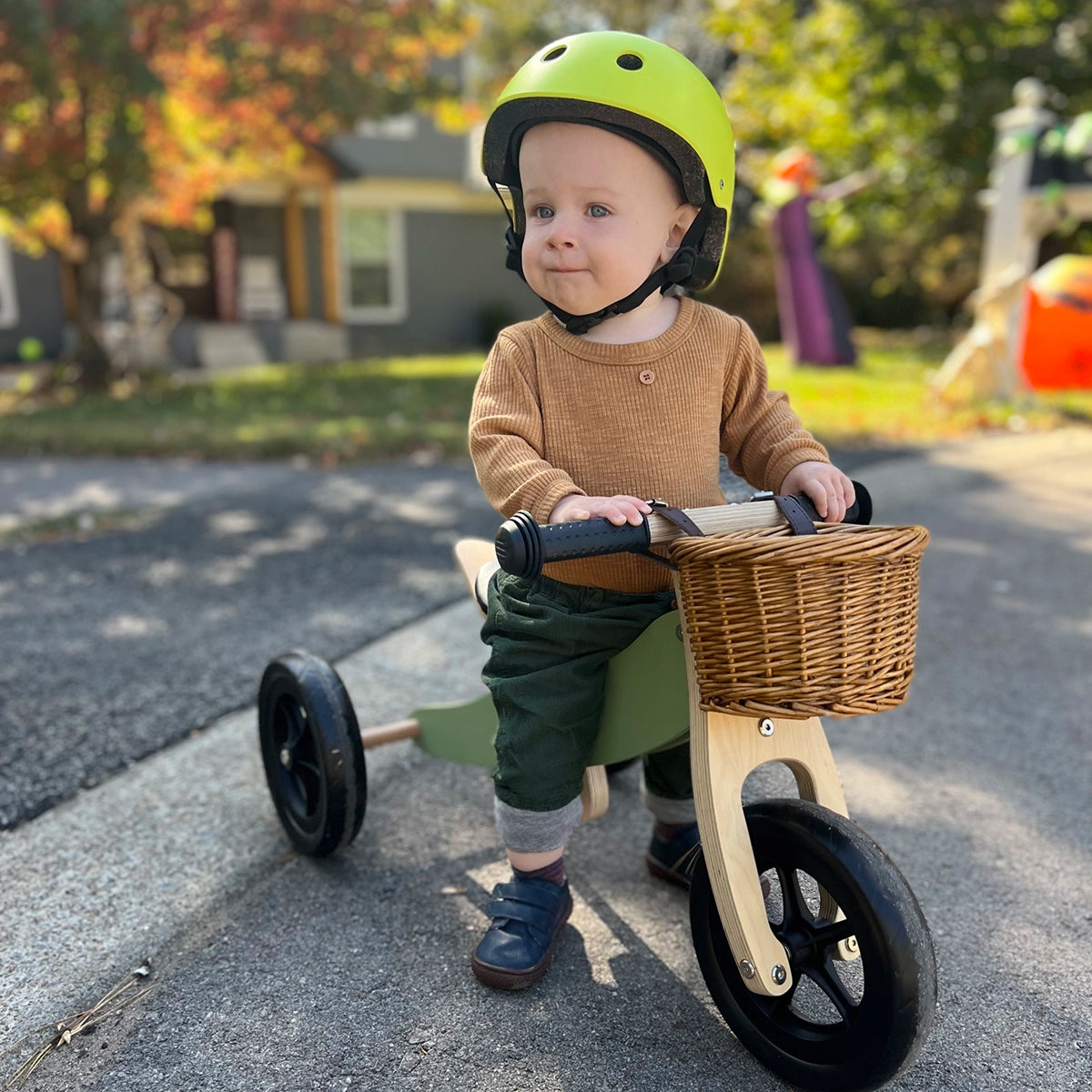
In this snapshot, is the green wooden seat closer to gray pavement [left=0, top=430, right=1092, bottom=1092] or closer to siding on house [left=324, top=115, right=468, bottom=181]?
gray pavement [left=0, top=430, right=1092, bottom=1092]

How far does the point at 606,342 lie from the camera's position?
1967 mm

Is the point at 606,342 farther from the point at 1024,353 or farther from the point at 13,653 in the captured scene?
the point at 1024,353

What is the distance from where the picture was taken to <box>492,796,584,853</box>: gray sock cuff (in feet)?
6.78

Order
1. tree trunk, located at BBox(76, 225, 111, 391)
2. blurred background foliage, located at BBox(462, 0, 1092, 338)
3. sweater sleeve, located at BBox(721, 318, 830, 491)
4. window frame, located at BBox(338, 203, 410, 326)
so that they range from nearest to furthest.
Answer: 1. sweater sleeve, located at BBox(721, 318, 830, 491)
2. tree trunk, located at BBox(76, 225, 111, 391)
3. blurred background foliage, located at BBox(462, 0, 1092, 338)
4. window frame, located at BBox(338, 203, 410, 326)

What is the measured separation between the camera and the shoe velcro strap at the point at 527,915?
6.70ft

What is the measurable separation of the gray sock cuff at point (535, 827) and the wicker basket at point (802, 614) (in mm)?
574

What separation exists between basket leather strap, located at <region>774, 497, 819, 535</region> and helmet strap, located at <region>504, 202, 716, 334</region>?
483 millimetres

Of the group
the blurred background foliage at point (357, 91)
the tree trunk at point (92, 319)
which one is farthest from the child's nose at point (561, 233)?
the tree trunk at point (92, 319)

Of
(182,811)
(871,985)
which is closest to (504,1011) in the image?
(871,985)

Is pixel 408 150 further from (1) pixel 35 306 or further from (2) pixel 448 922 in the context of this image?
(2) pixel 448 922

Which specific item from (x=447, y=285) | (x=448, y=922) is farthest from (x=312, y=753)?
(x=447, y=285)

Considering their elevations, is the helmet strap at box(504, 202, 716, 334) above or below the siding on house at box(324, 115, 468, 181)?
below

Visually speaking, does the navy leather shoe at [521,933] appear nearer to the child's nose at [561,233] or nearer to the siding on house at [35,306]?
the child's nose at [561,233]

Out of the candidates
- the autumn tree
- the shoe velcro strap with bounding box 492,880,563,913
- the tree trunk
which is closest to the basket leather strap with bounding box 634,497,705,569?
the shoe velcro strap with bounding box 492,880,563,913
